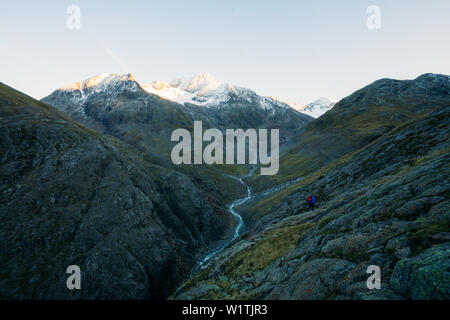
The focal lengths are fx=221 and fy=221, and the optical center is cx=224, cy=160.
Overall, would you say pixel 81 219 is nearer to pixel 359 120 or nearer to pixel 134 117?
pixel 134 117

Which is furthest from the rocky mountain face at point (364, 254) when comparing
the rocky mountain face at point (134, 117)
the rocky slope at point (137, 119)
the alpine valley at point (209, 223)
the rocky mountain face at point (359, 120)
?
the rocky mountain face at point (359, 120)

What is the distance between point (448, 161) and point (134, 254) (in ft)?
153

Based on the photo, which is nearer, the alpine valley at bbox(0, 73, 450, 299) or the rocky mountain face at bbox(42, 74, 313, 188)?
the alpine valley at bbox(0, 73, 450, 299)

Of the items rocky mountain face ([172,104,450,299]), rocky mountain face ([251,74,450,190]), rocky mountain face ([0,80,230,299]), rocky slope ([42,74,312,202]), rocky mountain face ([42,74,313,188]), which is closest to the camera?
rocky mountain face ([172,104,450,299])

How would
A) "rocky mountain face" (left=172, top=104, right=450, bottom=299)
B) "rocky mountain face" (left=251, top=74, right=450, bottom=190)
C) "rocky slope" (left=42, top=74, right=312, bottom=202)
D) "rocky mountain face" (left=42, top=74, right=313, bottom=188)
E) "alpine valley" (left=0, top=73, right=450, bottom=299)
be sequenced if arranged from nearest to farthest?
"rocky mountain face" (left=172, top=104, right=450, bottom=299), "alpine valley" (left=0, top=73, right=450, bottom=299), "rocky mountain face" (left=251, top=74, right=450, bottom=190), "rocky slope" (left=42, top=74, right=312, bottom=202), "rocky mountain face" (left=42, top=74, right=313, bottom=188)

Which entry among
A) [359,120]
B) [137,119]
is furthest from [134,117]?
[359,120]

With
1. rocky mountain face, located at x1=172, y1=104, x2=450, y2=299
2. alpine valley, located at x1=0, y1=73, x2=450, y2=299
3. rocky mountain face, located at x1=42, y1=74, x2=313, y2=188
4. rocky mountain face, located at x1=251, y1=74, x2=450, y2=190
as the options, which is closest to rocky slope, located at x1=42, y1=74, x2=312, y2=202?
rocky mountain face, located at x1=42, y1=74, x2=313, y2=188

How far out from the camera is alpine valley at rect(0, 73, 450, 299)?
41.3ft

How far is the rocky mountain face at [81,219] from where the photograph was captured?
36188 millimetres

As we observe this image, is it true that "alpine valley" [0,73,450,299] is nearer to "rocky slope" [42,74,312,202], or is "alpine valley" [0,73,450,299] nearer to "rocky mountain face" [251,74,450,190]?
"rocky mountain face" [251,74,450,190]

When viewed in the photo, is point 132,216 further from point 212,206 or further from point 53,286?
point 212,206

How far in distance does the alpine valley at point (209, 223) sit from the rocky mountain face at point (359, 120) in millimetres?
2289

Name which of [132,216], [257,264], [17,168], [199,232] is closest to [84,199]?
[132,216]

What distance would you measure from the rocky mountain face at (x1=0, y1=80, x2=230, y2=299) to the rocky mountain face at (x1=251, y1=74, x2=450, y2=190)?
61.0 m
